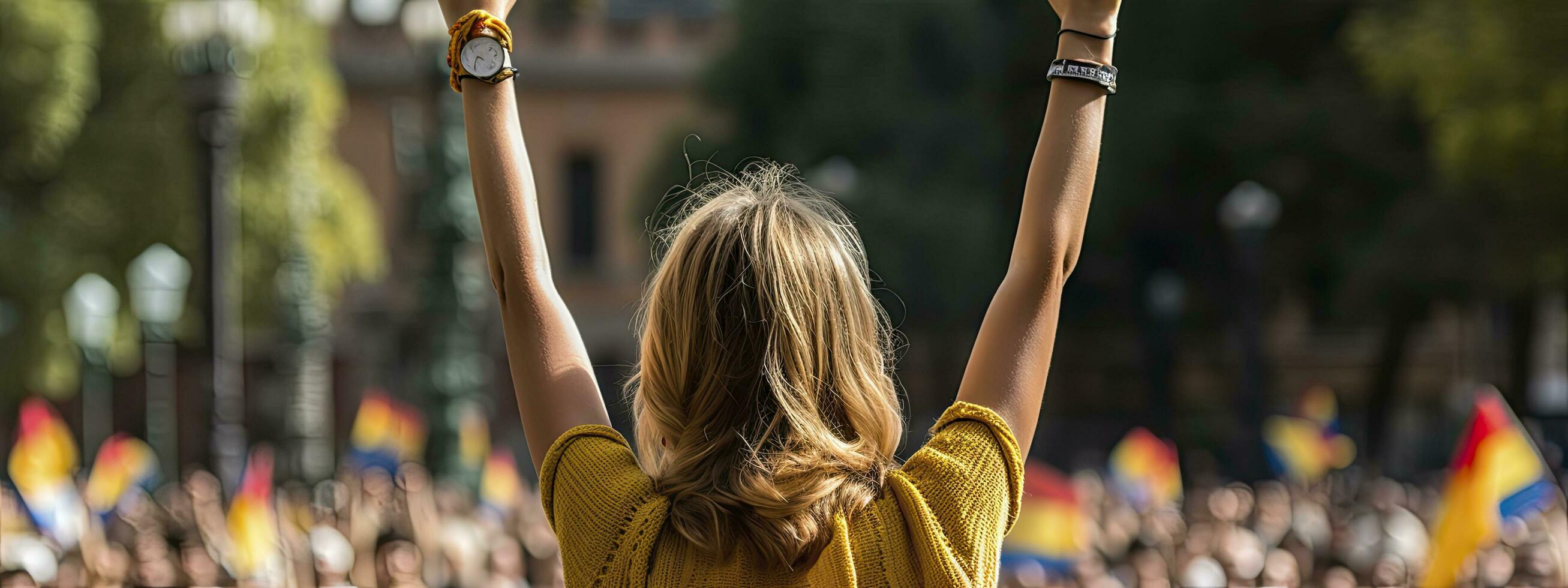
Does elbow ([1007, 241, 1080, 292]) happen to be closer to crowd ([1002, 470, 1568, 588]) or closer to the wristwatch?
the wristwatch

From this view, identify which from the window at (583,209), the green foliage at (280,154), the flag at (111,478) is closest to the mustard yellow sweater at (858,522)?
the flag at (111,478)

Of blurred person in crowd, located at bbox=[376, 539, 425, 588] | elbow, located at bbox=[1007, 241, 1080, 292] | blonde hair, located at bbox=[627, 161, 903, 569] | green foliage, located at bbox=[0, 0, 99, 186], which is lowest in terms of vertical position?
blurred person in crowd, located at bbox=[376, 539, 425, 588]

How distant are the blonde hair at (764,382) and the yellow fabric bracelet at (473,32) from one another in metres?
0.31

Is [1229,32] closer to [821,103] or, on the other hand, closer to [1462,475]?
[821,103]

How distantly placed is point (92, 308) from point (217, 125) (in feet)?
33.6

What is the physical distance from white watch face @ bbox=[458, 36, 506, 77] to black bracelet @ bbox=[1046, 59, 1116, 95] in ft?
1.93

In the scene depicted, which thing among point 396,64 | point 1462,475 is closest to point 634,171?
point 396,64

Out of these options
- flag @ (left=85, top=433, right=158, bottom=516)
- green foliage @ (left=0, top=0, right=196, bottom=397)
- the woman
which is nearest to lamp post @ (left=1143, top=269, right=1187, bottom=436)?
green foliage @ (left=0, top=0, right=196, bottom=397)

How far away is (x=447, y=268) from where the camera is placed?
13297 mm

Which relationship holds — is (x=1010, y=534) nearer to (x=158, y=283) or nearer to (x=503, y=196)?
(x=503, y=196)

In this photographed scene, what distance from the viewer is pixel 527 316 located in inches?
68.7

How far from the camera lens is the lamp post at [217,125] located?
1227 centimetres

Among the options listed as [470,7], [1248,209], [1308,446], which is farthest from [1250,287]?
[470,7]

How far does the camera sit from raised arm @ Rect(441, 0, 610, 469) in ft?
5.67
